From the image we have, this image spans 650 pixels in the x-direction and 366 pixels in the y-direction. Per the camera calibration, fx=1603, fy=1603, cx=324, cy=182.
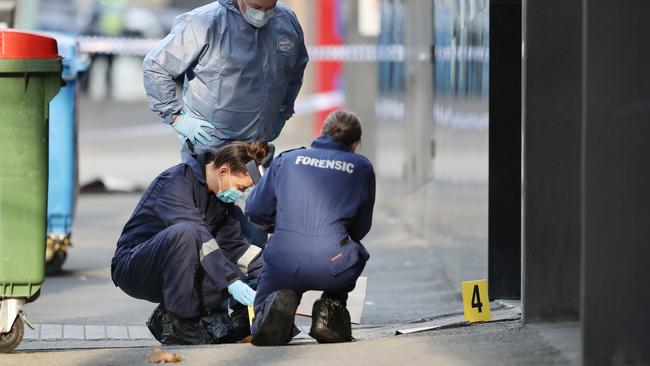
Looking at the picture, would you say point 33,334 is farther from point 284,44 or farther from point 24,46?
point 284,44

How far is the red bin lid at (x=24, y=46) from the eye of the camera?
20.2 ft

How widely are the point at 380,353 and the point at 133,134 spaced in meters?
17.0

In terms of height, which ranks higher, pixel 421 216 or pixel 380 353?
pixel 380 353

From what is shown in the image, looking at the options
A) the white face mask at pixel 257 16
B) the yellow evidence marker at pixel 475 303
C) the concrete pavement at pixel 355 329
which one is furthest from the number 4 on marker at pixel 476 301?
the white face mask at pixel 257 16

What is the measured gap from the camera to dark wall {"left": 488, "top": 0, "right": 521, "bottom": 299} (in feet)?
24.7

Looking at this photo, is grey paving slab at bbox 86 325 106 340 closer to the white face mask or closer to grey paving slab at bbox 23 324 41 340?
grey paving slab at bbox 23 324 41 340

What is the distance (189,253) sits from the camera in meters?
6.52
